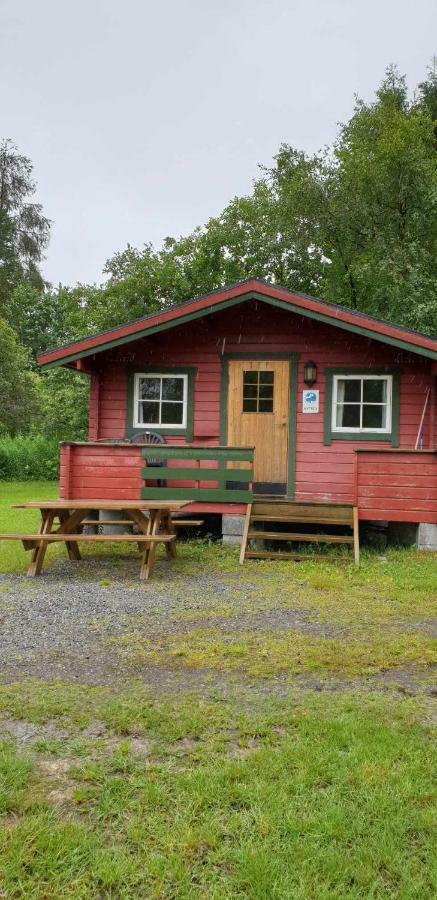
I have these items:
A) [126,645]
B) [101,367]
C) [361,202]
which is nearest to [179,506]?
[126,645]

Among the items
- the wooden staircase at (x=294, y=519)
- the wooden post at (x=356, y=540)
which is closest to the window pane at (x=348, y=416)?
the wooden staircase at (x=294, y=519)

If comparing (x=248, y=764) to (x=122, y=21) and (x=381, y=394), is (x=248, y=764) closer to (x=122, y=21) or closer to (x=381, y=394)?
(x=381, y=394)

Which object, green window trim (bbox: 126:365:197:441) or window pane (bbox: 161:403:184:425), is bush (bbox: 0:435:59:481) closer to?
green window trim (bbox: 126:365:197:441)

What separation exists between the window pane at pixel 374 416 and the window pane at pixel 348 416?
4.3 inches

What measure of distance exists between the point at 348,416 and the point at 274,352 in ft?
4.58

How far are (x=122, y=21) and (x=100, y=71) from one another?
427cm

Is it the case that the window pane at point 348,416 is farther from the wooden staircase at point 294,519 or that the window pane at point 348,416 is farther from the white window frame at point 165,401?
the white window frame at point 165,401

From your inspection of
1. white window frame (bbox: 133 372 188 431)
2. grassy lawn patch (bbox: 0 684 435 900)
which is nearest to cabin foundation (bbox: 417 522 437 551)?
white window frame (bbox: 133 372 188 431)

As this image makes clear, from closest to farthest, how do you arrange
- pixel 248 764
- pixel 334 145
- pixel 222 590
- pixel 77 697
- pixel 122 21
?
1. pixel 248 764
2. pixel 77 697
3. pixel 222 590
4. pixel 122 21
5. pixel 334 145

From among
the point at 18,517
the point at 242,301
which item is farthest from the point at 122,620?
the point at 18,517

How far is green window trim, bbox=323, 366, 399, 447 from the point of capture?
918 cm

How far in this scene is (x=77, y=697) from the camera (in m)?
3.35

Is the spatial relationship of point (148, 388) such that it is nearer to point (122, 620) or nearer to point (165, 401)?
point (165, 401)

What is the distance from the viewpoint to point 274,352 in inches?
374
